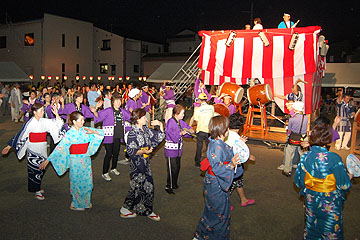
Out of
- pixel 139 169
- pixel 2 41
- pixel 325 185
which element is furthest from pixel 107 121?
pixel 2 41

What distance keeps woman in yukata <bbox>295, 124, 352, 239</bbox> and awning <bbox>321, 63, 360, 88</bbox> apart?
1350 cm

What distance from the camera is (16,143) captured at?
5.05 m

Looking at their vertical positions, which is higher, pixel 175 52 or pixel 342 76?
pixel 175 52

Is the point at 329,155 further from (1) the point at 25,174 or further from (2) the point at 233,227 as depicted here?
(1) the point at 25,174

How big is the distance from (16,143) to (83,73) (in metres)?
28.8

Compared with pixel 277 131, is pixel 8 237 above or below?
below

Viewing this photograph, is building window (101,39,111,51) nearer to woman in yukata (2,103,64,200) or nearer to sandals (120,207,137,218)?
woman in yukata (2,103,64,200)

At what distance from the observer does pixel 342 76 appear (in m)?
15.6

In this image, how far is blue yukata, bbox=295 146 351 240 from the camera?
3.05 metres

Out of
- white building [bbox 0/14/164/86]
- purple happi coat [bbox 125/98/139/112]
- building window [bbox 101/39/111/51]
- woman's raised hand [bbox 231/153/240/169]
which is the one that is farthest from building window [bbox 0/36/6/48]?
woman's raised hand [bbox 231/153/240/169]

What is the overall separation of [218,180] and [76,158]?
240cm

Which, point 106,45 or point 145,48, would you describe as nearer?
point 106,45

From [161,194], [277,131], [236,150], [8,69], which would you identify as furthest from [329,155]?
[8,69]

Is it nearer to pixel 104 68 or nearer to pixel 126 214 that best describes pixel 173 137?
pixel 126 214
